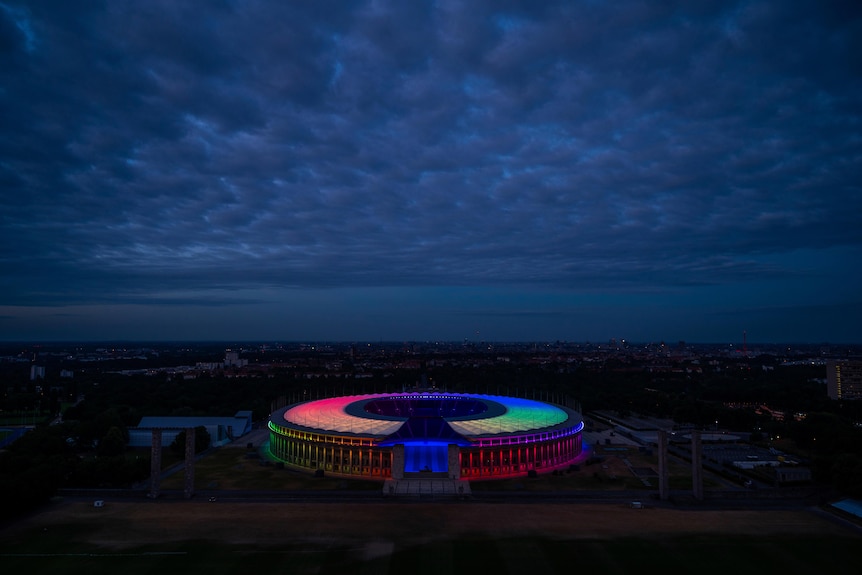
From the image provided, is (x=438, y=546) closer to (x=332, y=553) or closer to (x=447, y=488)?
(x=332, y=553)

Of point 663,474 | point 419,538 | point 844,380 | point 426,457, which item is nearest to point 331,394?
point 426,457

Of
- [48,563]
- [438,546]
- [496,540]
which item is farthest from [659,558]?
[48,563]

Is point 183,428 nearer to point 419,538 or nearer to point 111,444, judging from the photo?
point 111,444

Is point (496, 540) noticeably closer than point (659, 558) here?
No

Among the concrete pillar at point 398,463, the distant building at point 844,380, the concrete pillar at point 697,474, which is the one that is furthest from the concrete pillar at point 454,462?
the distant building at point 844,380

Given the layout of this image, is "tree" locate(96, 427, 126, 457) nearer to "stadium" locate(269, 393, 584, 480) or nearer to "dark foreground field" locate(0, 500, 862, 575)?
"stadium" locate(269, 393, 584, 480)

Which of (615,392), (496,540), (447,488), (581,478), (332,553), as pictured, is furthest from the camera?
(615,392)

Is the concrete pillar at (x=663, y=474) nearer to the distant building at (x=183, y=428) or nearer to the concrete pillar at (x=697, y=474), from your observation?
the concrete pillar at (x=697, y=474)
